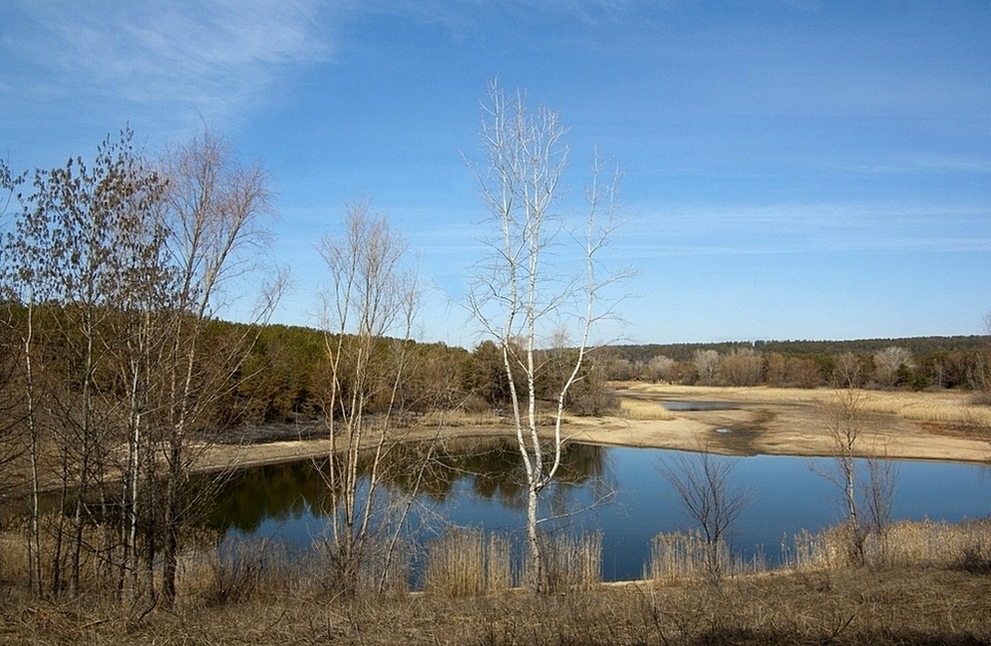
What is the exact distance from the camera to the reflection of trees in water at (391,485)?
17547 millimetres

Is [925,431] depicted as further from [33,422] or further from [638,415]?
[33,422]

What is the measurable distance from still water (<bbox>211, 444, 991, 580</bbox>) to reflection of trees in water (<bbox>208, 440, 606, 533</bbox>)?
6cm

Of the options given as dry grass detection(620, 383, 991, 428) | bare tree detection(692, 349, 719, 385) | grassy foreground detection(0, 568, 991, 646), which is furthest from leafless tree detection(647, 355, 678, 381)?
grassy foreground detection(0, 568, 991, 646)

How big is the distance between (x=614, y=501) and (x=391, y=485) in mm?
4887

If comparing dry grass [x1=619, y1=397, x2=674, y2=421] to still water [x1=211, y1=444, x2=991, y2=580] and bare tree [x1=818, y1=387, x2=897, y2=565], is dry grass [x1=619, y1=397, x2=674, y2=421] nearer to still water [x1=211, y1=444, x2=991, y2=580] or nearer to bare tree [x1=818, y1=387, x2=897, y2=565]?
still water [x1=211, y1=444, x2=991, y2=580]

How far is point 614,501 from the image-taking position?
622 inches

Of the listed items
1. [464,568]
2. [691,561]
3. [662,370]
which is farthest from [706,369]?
[464,568]

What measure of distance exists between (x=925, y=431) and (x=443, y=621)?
39300 mm

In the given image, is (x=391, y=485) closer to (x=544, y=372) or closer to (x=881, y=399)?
(x=544, y=372)

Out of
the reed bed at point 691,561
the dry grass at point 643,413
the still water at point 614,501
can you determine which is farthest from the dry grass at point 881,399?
the dry grass at point 643,413

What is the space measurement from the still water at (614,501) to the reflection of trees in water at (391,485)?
2.2 inches

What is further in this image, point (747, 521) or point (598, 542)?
point (747, 521)

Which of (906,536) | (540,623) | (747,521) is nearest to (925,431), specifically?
(747,521)

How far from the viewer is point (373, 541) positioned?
1230 cm
